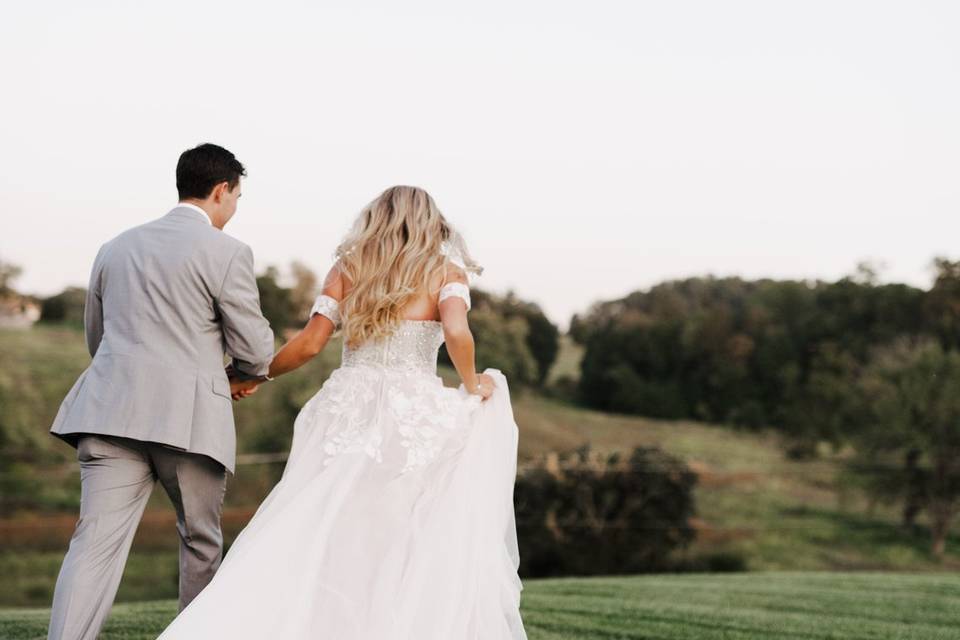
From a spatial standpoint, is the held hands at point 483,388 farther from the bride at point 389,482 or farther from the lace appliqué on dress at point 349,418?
the lace appliqué on dress at point 349,418

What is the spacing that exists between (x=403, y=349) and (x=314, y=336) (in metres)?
0.36

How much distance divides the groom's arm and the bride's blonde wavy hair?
13.9 inches

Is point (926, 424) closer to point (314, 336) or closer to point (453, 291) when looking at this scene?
point (453, 291)

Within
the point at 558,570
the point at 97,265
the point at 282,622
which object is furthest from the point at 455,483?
the point at 558,570

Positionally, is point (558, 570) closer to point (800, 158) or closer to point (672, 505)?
point (672, 505)

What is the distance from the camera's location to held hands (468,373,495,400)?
416cm

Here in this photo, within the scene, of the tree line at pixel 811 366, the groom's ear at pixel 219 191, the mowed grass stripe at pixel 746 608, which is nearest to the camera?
the groom's ear at pixel 219 191

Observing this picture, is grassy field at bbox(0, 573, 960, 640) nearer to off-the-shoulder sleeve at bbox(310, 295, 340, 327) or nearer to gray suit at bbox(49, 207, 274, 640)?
gray suit at bbox(49, 207, 274, 640)

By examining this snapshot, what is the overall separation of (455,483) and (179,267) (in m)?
1.33

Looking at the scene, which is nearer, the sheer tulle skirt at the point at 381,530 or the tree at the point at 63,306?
the sheer tulle skirt at the point at 381,530

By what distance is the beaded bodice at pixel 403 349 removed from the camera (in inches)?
160

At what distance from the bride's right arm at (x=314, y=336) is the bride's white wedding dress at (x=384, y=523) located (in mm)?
48

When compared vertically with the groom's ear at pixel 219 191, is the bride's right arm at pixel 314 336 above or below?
below

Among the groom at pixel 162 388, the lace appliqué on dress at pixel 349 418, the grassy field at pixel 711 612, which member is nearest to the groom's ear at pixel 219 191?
the groom at pixel 162 388
